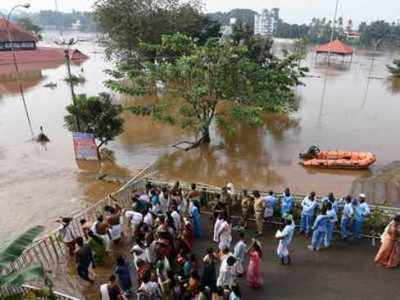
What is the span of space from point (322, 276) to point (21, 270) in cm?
620

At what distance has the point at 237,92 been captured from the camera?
18.1 metres

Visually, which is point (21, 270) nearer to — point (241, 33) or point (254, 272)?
point (254, 272)

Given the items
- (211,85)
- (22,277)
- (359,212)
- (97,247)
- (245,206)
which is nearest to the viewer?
(22,277)

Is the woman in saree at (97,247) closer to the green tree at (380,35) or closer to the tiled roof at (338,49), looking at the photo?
the tiled roof at (338,49)

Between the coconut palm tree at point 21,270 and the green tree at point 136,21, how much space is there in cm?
2790

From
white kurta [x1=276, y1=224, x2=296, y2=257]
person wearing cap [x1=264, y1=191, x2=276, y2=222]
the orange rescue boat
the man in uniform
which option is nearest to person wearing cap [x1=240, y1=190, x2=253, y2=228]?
the man in uniform

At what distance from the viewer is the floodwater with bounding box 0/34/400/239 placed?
48.8ft

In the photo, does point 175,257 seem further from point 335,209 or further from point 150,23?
point 150,23

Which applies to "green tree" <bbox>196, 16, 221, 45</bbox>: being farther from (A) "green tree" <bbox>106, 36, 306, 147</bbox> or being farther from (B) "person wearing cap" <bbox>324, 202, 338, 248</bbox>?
(B) "person wearing cap" <bbox>324, 202, 338, 248</bbox>

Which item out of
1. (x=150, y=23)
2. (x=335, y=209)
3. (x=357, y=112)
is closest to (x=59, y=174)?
(x=335, y=209)

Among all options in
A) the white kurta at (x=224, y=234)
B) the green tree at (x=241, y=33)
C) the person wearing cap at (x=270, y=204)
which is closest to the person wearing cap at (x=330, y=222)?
the person wearing cap at (x=270, y=204)

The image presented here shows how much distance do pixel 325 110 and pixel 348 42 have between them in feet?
295

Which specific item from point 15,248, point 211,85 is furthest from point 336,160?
point 15,248

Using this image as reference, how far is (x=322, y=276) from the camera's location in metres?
8.49
